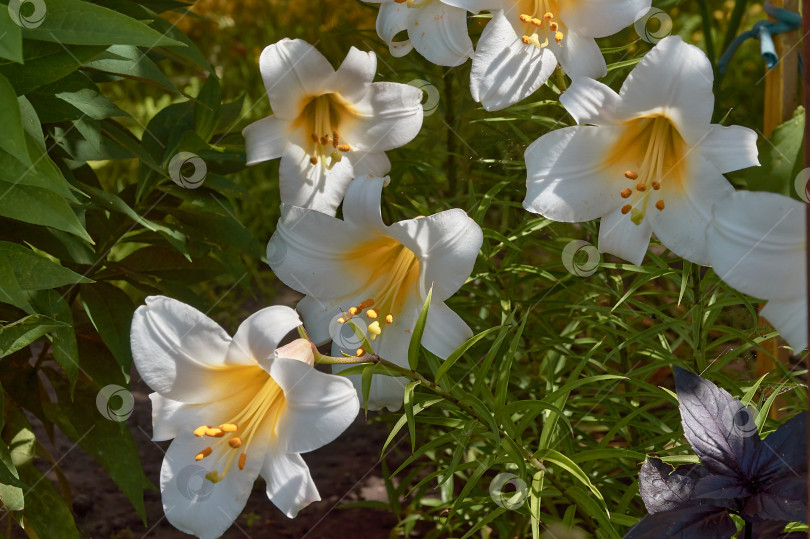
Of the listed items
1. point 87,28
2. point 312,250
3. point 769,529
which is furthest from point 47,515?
point 769,529

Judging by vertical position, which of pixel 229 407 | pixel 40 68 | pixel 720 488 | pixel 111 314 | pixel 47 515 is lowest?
pixel 47 515

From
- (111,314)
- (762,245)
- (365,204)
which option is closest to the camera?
(762,245)

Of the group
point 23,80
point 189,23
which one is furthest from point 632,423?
point 189,23

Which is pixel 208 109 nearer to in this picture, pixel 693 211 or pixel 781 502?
pixel 693 211

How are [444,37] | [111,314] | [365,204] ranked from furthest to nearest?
[111,314] → [444,37] → [365,204]

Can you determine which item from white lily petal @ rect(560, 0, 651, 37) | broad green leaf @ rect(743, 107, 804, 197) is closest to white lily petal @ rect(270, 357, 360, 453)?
white lily petal @ rect(560, 0, 651, 37)

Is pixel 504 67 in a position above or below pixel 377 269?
above

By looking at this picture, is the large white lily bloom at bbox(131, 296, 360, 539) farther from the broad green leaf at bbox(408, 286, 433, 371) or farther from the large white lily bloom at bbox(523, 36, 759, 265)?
the large white lily bloom at bbox(523, 36, 759, 265)

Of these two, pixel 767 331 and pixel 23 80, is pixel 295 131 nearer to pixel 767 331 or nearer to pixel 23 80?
pixel 23 80

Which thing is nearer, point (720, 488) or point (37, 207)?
point (720, 488)
